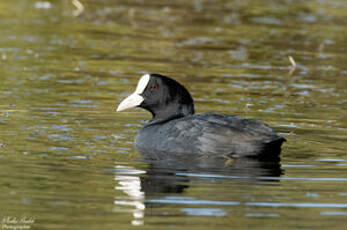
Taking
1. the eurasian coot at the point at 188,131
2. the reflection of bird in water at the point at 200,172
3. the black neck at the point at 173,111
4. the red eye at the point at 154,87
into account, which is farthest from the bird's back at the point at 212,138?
the red eye at the point at 154,87

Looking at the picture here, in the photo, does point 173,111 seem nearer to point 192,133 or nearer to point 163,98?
point 163,98

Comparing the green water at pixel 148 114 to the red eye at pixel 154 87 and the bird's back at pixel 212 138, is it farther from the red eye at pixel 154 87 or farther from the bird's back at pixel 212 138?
the red eye at pixel 154 87

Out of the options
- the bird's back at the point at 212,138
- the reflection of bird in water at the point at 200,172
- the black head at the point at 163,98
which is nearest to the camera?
the reflection of bird in water at the point at 200,172

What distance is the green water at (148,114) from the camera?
20.7ft

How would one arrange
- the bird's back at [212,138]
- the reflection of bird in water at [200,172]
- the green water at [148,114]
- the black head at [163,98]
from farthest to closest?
the black head at [163,98] → the bird's back at [212,138] → the reflection of bird in water at [200,172] → the green water at [148,114]

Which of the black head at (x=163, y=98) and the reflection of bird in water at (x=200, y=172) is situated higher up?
the black head at (x=163, y=98)

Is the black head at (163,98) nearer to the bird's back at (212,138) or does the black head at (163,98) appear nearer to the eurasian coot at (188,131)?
the eurasian coot at (188,131)

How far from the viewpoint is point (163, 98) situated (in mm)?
9195

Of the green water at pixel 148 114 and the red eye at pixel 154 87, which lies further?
the red eye at pixel 154 87

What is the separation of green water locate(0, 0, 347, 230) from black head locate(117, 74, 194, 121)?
1.42ft

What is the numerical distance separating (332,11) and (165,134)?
46.1ft

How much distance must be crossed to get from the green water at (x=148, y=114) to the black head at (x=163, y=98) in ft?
1.42

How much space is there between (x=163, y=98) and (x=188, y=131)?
3.16 feet

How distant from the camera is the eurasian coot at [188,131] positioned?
8.00m
